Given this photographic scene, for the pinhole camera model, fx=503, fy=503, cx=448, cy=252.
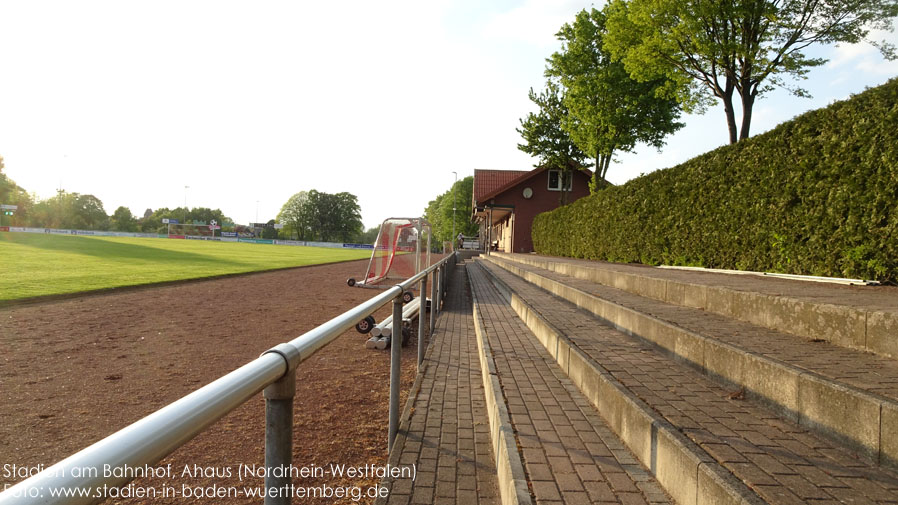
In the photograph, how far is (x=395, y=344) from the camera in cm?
356

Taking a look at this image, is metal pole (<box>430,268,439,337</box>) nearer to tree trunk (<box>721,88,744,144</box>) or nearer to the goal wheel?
the goal wheel

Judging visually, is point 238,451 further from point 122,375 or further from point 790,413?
point 790,413

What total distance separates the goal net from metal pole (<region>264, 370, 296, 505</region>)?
1169cm

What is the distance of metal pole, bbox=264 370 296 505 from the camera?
4.30 ft

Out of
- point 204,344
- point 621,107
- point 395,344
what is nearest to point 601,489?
point 395,344

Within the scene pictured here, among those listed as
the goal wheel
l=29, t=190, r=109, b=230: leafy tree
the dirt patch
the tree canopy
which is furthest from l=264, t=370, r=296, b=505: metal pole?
the tree canopy

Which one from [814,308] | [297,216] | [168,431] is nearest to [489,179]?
[814,308]

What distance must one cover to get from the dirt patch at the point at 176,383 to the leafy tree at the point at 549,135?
2473 cm

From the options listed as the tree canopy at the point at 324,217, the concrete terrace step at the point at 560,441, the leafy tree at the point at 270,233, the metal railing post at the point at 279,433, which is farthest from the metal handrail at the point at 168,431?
the leafy tree at the point at 270,233

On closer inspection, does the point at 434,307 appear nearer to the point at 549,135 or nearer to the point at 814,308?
the point at 814,308

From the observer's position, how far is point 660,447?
8.03ft

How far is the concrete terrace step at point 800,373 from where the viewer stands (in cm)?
220

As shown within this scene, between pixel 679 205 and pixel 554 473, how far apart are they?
8443mm

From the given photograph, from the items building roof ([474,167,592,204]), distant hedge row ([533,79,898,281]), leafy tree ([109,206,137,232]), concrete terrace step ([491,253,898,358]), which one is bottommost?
concrete terrace step ([491,253,898,358])
